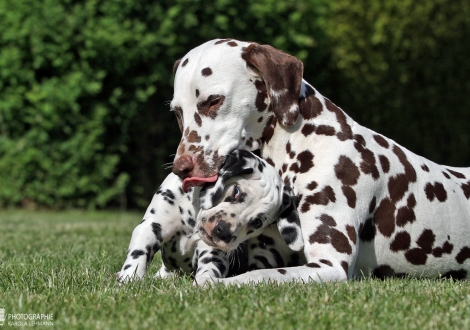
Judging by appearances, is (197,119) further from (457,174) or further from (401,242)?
(457,174)

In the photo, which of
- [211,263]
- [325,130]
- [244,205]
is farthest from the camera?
[325,130]

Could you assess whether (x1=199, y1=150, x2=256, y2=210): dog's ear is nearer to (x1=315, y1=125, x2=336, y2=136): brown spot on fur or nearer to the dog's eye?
the dog's eye

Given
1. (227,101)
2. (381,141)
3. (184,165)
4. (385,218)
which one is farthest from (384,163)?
(184,165)

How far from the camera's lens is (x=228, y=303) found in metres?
3.71

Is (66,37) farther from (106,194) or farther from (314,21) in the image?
(314,21)

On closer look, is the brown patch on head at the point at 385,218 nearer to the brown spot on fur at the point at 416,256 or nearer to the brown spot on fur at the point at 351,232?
the brown spot on fur at the point at 416,256

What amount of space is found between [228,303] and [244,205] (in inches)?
37.9

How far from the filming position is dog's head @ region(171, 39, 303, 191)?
4.71m

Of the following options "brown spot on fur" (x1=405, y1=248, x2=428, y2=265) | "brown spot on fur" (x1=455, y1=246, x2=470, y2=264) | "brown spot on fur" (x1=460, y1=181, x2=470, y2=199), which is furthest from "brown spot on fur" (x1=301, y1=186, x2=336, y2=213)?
"brown spot on fur" (x1=460, y1=181, x2=470, y2=199)

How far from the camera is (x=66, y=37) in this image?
11320mm

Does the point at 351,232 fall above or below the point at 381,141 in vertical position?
below

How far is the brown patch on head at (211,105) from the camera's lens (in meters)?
4.77

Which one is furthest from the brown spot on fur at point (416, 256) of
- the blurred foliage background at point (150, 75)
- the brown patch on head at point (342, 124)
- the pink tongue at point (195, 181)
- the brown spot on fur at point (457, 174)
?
the blurred foliage background at point (150, 75)

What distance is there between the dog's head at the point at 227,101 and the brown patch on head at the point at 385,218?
849 mm
